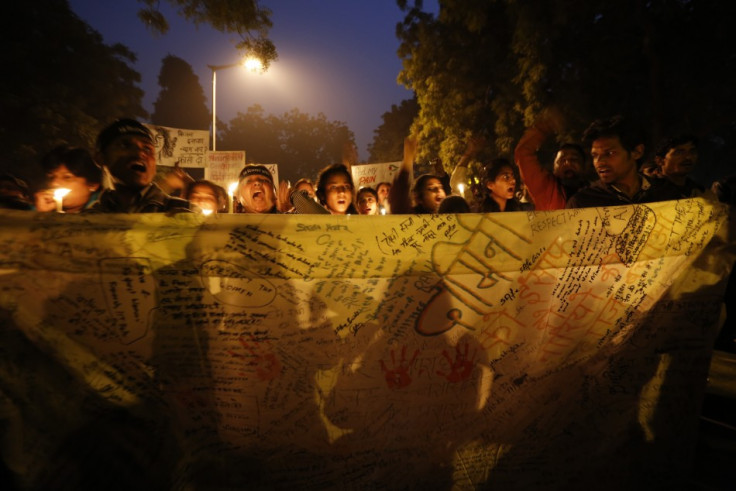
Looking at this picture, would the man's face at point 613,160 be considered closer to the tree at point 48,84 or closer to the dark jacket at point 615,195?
the dark jacket at point 615,195

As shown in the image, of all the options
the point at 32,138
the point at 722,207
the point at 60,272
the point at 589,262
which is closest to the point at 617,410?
the point at 589,262

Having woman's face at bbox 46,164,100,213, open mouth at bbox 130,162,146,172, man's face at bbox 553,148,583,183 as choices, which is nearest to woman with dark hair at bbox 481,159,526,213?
man's face at bbox 553,148,583,183

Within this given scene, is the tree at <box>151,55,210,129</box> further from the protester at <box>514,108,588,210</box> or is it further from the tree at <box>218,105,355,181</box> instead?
the protester at <box>514,108,588,210</box>

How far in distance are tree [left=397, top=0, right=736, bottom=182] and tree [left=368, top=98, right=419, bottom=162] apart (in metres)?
17.6

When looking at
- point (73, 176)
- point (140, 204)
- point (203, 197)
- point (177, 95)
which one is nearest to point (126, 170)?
point (140, 204)

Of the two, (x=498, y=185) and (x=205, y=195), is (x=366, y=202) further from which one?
(x=498, y=185)

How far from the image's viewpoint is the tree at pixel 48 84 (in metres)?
13.5

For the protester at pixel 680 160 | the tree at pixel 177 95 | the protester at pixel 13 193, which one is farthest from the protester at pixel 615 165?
the tree at pixel 177 95

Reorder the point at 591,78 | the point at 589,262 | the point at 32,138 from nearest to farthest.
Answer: the point at 589,262 → the point at 591,78 → the point at 32,138

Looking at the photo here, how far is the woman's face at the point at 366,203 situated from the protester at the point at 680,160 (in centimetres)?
307

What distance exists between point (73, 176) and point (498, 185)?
3.59 m

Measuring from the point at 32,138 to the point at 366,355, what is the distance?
1793cm

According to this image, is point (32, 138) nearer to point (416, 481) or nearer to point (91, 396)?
point (91, 396)

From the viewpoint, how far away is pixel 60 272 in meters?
1.63
